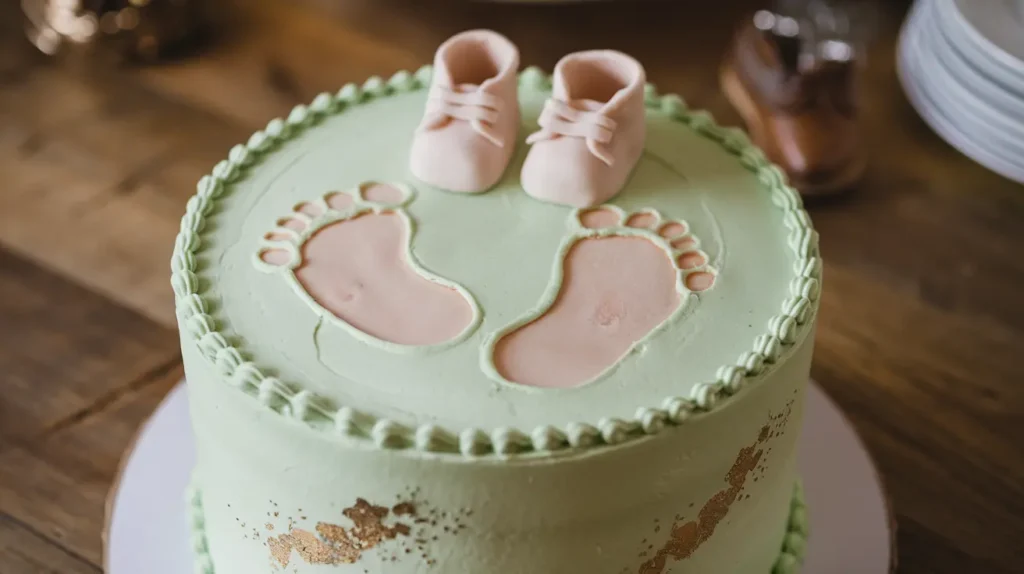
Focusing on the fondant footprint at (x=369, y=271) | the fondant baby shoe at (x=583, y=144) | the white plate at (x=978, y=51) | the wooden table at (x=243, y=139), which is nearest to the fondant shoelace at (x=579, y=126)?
the fondant baby shoe at (x=583, y=144)

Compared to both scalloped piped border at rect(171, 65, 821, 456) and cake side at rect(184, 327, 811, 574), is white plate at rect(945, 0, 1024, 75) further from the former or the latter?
cake side at rect(184, 327, 811, 574)

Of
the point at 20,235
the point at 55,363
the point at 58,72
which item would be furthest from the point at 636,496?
the point at 58,72

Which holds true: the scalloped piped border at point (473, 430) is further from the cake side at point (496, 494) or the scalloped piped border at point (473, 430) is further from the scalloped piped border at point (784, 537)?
the scalloped piped border at point (784, 537)

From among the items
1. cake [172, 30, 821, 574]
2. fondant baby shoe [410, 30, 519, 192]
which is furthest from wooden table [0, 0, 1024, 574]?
fondant baby shoe [410, 30, 519, 192]

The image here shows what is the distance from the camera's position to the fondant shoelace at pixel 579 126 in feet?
4.23

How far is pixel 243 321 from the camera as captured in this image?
1.19m

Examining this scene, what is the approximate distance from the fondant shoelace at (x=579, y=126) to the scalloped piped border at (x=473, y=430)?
0.21m

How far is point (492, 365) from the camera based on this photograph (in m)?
1.13

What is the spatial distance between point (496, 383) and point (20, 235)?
121cm

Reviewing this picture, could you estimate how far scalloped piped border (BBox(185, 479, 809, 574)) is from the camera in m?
1.39

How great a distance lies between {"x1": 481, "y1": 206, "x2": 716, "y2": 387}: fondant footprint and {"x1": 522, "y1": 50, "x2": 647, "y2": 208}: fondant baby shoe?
0.11 ft

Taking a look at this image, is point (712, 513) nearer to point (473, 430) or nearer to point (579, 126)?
point (473, 430)

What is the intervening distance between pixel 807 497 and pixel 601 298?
0.49m

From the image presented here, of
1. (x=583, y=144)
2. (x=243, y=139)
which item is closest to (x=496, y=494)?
(x=583, y=144)
